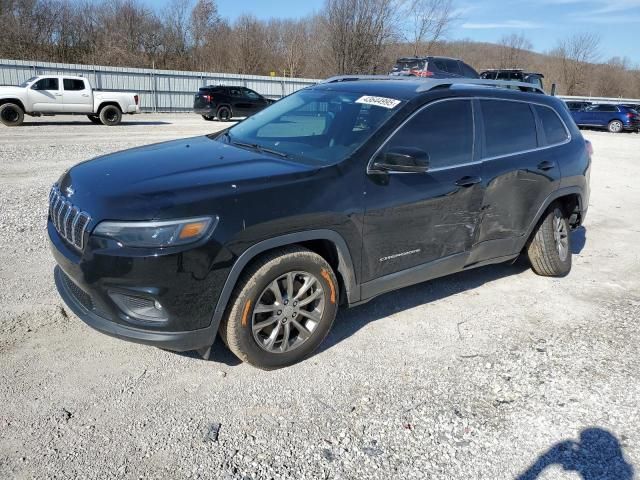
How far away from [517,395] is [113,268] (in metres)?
2.51

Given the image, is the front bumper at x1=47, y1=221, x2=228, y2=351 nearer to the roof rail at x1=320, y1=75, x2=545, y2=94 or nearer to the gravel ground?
Answer: the gravel ground

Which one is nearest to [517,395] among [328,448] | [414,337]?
[414,337]

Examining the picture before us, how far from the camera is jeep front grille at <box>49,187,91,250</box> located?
2930mm

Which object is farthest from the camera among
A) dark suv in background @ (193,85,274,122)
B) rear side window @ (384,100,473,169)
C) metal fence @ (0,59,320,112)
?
metal fence @ (0,59,320,112)

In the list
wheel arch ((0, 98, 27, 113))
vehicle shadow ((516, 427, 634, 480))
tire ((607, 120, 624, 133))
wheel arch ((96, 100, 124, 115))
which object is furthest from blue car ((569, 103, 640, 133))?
vehicle shadow ((516, 427, 634, 480))

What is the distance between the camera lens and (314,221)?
10.6ft

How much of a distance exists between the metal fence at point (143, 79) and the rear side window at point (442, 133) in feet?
81.8

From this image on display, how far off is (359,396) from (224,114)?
22063 mm

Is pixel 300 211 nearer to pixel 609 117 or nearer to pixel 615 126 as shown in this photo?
pixel 609 117

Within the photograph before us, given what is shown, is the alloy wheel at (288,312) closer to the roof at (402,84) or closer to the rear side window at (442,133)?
the rear side window at (442,133)

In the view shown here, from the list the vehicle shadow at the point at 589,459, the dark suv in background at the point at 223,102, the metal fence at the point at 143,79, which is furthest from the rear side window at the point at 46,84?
the vehicle shadow at the point at 589,459

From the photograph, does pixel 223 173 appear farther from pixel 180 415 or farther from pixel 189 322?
pixel 180 415

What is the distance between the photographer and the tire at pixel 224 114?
23.5 m

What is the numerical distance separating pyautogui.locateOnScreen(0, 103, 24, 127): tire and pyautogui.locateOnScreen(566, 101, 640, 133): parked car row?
25790mm
